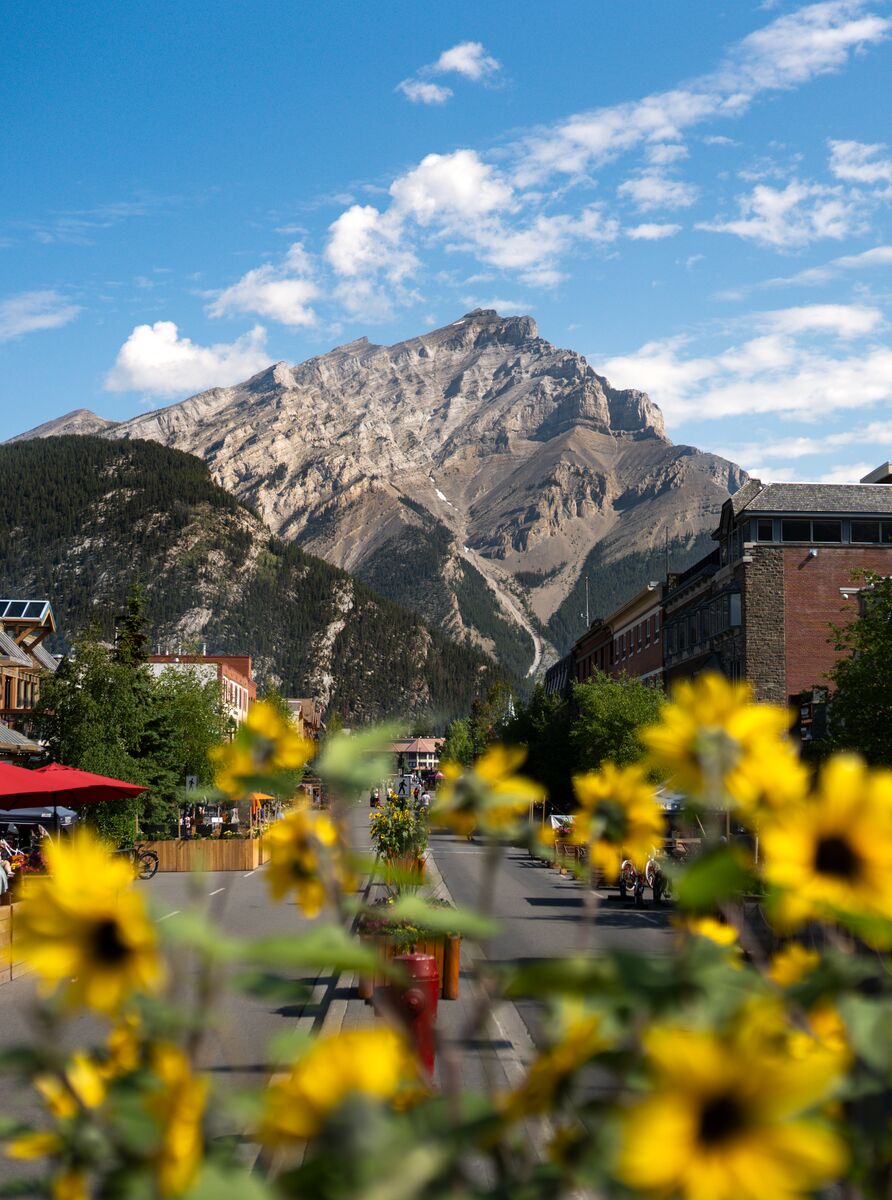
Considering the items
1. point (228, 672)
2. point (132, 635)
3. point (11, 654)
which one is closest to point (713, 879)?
point (132, 635)

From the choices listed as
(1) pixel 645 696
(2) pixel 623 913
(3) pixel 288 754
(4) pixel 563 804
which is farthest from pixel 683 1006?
(4) pixel 563 804

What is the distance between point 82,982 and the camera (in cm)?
147

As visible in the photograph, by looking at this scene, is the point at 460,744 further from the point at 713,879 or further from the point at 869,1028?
the point at 713,879

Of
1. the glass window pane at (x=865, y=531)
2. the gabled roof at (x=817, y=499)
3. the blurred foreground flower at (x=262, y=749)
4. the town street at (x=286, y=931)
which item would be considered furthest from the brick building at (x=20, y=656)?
the blurred foreground flower at (x=262, y=749)

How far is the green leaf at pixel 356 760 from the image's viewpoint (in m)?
1.82

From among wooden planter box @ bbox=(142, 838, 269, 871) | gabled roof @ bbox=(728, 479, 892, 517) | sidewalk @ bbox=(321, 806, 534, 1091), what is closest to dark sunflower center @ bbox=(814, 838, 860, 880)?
sidewalk @ bbox=(321, 806, 534, 1091)

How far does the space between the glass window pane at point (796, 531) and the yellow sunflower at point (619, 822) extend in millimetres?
54307

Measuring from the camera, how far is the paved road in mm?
20531

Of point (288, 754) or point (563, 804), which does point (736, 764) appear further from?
point (563, 804)

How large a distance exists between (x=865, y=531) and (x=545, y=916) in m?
33.3

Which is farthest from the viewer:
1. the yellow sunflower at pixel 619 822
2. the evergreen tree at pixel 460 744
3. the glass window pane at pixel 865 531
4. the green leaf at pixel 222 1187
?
the evergreen tree at pixel 460 744

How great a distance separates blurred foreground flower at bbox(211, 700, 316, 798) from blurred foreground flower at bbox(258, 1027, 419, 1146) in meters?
0.62

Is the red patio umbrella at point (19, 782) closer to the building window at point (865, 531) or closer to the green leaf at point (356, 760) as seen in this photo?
the green leaf at point (356, 760)

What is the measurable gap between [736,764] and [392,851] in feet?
64.4
